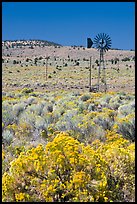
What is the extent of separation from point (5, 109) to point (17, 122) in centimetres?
156

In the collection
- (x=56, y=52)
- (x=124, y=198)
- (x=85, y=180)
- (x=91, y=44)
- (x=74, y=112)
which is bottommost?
(x=124, y=198)

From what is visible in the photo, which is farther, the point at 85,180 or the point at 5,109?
the point at 5,109

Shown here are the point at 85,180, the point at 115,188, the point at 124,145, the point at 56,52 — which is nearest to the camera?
the point at 85,180

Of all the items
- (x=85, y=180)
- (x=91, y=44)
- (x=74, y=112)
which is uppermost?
(x=91, y=44)

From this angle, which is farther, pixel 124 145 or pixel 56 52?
pixel 56 52

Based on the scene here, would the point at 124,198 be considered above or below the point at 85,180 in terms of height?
below

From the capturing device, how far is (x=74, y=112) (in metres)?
10.2

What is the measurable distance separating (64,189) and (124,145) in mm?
1805

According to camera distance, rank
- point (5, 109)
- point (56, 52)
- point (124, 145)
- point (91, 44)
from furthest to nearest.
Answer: point (56, 52) < point (91, 44) < point (5, 109) < point (124, 145)

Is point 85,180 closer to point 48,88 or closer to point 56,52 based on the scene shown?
point 48,88

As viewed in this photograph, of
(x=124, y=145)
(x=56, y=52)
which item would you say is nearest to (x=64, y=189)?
(x=124, y=145)

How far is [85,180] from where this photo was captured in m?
4.60

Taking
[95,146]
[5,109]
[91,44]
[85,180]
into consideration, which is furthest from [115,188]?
[91,44]

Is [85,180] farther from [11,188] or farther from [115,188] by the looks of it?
[11,188]
